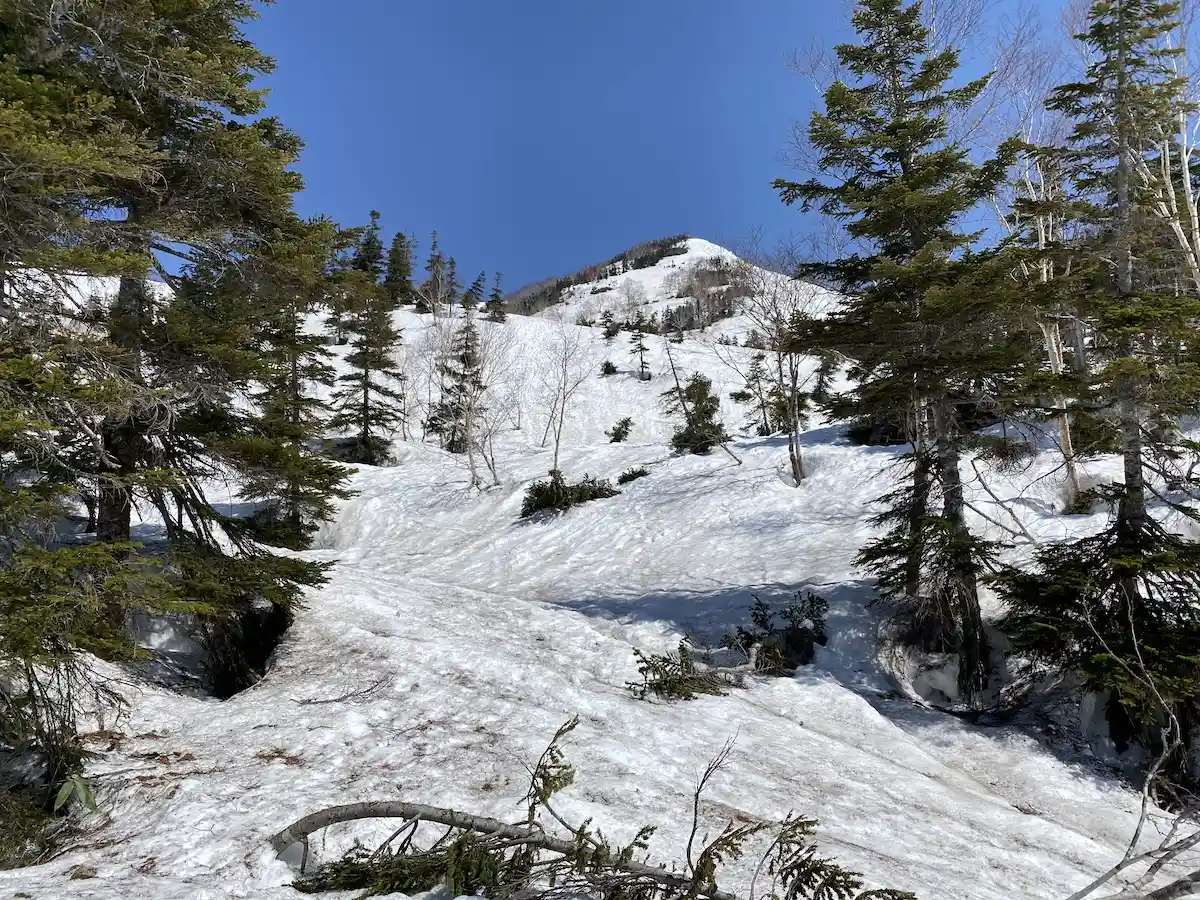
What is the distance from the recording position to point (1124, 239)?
7.59m

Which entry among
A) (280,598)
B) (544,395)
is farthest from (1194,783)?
(544,395)

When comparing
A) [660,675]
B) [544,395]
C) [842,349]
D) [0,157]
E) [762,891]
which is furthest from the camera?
[544,395]

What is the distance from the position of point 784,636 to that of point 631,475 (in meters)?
11.0

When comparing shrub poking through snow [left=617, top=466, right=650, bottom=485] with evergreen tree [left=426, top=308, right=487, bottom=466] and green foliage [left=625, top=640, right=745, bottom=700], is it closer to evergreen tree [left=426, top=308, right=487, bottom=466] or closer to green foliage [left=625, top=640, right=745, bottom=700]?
evergreen tree [left=426, top=308, right=487, bottom=466]

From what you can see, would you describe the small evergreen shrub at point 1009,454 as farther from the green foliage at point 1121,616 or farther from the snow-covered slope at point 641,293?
the snow-covered slope at point 641,293

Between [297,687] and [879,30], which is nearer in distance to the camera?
[297,687]

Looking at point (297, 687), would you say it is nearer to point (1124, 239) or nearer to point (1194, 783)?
point (1194, 783)

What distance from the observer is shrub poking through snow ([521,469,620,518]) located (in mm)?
19198

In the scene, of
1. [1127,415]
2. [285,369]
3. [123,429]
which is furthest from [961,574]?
[123,429]

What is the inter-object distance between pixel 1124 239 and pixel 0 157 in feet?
37.1

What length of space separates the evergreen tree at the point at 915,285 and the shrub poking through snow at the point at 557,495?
408 inches

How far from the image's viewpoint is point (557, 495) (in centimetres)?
1922

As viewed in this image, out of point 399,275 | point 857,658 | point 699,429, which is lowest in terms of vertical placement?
point 857,658

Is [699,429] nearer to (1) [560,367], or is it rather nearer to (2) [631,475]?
(2) [631,475]
